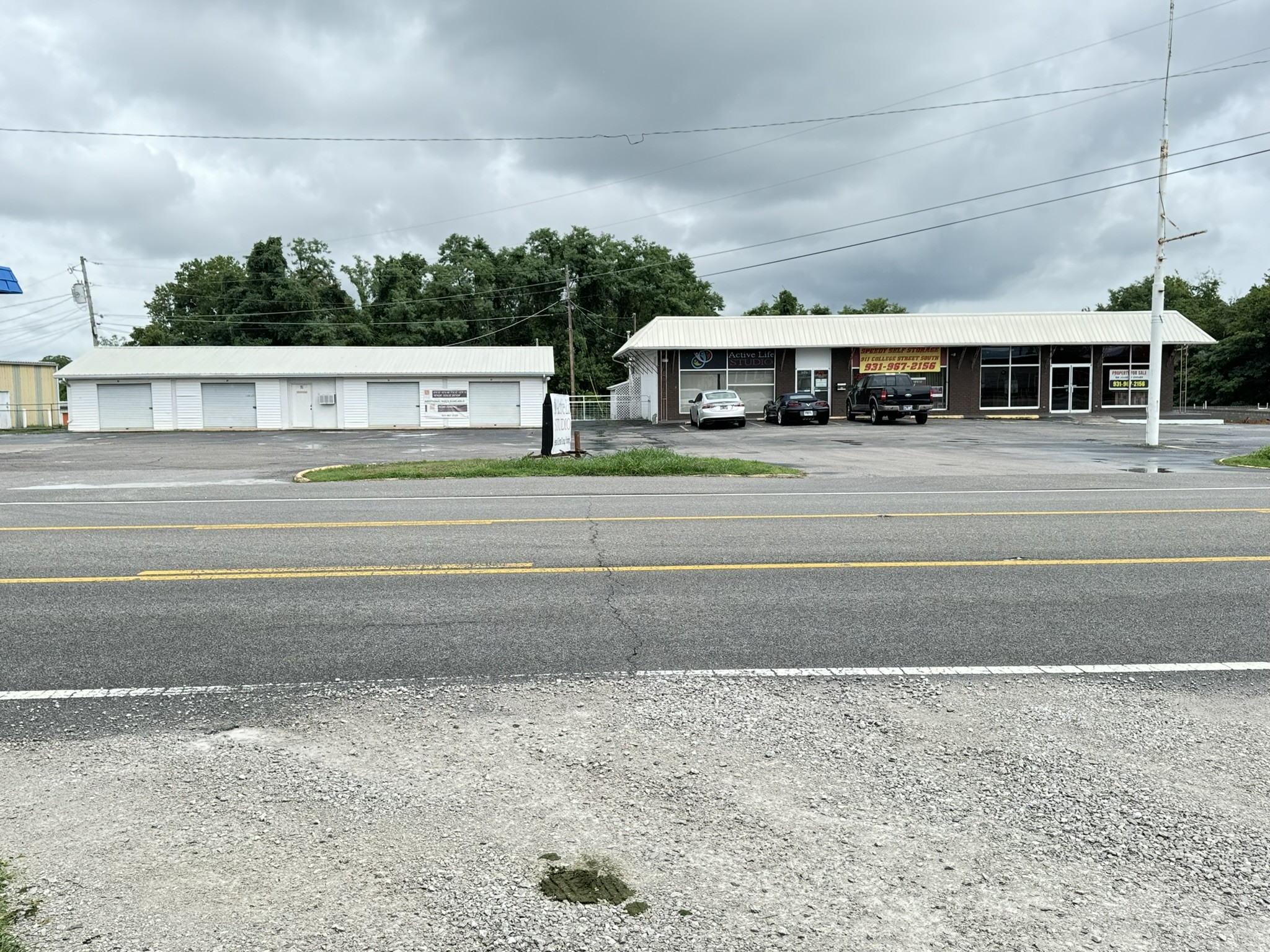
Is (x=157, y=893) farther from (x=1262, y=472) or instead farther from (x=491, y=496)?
(x=1262, y=472)

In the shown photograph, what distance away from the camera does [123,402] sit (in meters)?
→ 43.9

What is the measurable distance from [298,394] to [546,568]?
40.1 meters

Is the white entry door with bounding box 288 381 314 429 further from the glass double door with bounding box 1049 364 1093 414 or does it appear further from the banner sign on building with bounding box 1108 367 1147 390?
the banner sign on building with bounding box 1108 367 1147 390

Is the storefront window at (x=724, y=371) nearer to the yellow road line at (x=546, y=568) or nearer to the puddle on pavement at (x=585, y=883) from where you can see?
the yellow road line at (x=546, y=568)

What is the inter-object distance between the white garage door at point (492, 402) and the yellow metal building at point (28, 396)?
25.7 m

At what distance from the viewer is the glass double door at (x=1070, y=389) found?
4403 centimetres

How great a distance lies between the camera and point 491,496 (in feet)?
44.5

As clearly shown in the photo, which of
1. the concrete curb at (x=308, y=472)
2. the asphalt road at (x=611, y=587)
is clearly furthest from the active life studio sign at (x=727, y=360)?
the asphalt road at (x=611, y=587)

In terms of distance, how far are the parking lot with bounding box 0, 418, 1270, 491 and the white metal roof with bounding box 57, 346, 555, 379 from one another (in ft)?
12.9

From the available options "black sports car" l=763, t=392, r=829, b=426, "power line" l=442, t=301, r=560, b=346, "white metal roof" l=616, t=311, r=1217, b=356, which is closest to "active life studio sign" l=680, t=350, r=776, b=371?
"white metal roof" l=616, t=311, r=1217, b=356

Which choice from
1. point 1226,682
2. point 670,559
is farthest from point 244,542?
point 1226,682

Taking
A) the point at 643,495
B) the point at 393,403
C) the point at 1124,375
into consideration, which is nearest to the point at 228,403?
the point at 393,403

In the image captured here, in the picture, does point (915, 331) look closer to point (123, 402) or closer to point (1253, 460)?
point (1253, 460)

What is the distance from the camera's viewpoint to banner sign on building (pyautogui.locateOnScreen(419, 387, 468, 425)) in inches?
1737
